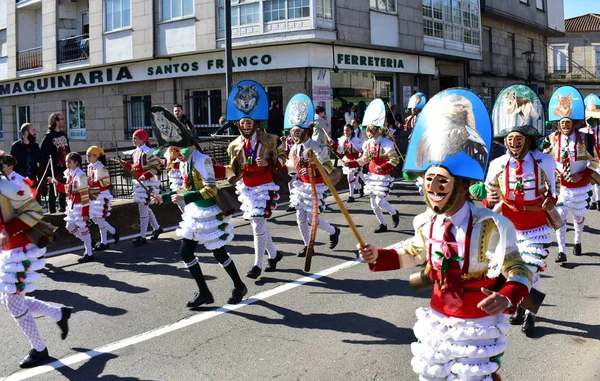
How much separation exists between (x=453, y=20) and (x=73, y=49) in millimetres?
16673

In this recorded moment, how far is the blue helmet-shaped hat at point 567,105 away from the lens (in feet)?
28.9

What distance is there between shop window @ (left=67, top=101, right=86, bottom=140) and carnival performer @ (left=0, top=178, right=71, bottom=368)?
24452mm

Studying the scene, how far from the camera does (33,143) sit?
1205cm

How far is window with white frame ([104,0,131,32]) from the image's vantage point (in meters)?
25.9

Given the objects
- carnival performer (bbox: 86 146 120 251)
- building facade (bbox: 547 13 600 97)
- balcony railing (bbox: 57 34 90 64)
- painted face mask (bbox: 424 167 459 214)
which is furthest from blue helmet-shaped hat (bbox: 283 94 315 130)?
building facade (bbox: 547 13 600 97)

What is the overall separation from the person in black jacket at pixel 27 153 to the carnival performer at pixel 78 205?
7.21 feet

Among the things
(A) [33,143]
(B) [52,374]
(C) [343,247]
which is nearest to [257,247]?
(C) [343,247]

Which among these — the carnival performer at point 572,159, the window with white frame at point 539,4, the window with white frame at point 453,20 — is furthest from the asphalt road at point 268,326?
the window with white frame at point 539,4

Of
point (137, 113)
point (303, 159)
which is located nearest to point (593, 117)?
point (303, 159)

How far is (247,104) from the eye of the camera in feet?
27.0

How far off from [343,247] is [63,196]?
5631 mm

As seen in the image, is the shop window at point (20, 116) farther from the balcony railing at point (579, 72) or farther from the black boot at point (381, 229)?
the balcony railing at point (579, 72)

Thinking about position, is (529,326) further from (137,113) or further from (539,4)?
(539,4)

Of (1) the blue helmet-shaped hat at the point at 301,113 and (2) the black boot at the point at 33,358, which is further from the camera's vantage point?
(1) the blue helmet-shaped hat at the point at 301,113
